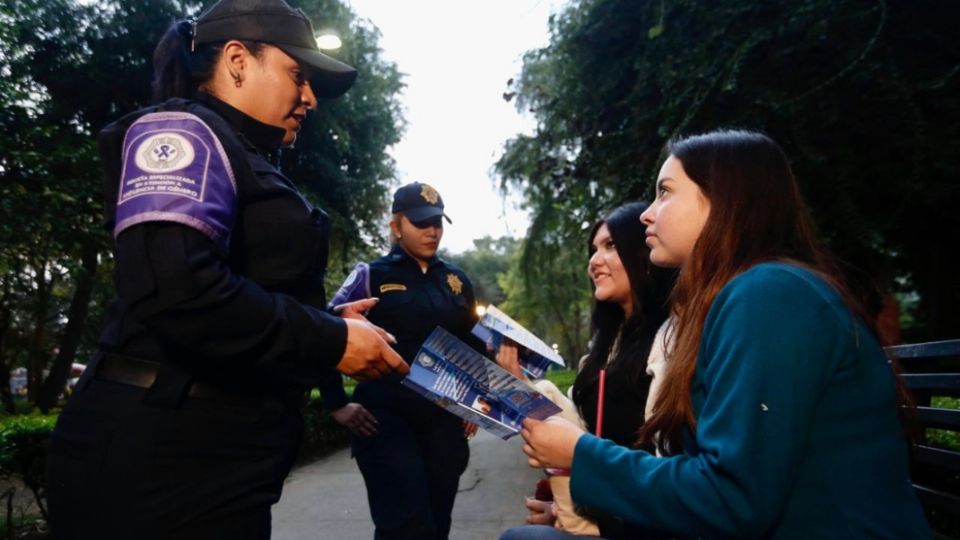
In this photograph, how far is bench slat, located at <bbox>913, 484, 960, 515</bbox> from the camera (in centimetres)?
182

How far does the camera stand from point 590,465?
125cm

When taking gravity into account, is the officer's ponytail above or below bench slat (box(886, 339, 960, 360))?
above

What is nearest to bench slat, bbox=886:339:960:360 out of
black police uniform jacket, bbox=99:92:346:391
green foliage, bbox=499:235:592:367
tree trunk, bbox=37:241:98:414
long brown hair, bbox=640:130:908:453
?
long brown hair, bbox=640:130:908:453

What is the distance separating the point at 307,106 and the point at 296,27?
219mm

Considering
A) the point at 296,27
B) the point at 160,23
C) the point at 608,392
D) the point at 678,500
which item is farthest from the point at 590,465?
the point at 160,23

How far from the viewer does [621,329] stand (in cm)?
261

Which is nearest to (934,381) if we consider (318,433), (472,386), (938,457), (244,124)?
(938,457)

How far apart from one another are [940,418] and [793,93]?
4304mm

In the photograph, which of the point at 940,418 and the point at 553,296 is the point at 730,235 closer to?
the point at 940,418

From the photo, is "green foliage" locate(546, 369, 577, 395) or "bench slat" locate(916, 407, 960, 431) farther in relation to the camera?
"green foliage" locate(546, 369, 577, 395)

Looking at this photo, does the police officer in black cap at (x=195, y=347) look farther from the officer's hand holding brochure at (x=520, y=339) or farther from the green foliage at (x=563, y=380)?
the green foliage at (x=563, y=380)

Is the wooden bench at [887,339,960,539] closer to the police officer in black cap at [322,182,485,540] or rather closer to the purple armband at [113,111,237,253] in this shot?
the purple armband at [113,111,237,253]

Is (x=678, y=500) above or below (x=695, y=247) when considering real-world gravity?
below

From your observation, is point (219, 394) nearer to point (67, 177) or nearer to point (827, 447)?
point (827, 447)
